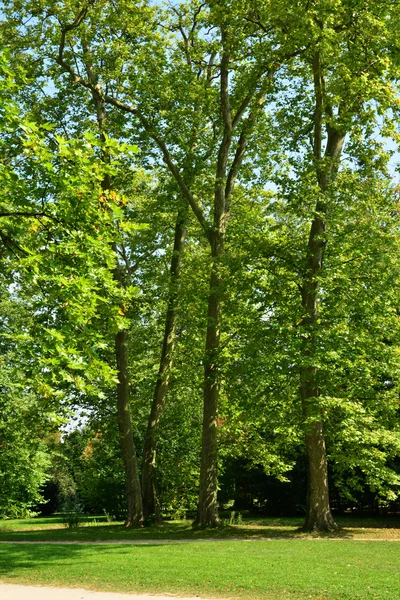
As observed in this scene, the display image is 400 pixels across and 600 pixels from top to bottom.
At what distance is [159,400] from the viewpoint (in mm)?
25016

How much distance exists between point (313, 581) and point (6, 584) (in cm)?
506

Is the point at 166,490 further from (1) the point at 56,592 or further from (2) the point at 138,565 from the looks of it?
(1) the point at 56,592

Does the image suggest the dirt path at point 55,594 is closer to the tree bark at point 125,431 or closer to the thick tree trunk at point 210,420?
the thick tree trunk at point 210,420

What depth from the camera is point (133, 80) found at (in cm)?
2102

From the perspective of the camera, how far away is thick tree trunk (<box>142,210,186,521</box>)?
24.2 meters

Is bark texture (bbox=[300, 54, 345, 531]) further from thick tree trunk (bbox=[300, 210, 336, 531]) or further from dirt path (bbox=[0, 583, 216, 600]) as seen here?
dirt path (bbox=[0, 583, 216, 600])

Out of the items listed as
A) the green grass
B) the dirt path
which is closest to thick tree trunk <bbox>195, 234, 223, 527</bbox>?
the green grass

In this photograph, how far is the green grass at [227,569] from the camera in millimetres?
10023

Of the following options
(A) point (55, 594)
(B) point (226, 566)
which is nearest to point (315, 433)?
(B) point (226, 566)

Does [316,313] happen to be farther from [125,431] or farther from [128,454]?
[128,454]

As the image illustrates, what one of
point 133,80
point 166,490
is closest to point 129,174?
point 133,80

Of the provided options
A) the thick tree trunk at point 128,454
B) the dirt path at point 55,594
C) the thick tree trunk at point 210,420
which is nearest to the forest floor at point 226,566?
the dirt path at point 55,594

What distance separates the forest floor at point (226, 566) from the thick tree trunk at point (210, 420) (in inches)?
74.1

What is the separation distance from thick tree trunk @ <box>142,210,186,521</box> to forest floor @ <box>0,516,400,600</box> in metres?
5.49
